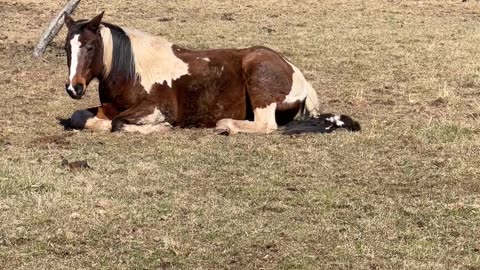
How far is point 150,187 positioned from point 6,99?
4.65m

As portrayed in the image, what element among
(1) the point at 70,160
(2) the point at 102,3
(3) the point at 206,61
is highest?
(3) the point at 206,61

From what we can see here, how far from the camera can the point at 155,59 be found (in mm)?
8812

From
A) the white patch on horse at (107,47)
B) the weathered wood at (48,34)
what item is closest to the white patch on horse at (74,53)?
the white patch on horse at (107,47)

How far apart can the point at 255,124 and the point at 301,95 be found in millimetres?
724

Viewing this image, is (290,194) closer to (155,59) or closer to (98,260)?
(98,260)

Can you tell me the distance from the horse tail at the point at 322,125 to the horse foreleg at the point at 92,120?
218 cm

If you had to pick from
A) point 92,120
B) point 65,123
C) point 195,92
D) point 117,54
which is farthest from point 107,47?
point 65,123

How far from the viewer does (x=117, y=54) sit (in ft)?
27.9

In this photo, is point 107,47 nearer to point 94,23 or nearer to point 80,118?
point 94,23

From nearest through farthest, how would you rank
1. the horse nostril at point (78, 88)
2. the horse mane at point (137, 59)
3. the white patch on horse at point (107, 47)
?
the horse nostril at point (78, 88), the white patch on horse at point (107, 47), the horse mane at point (137, 59)

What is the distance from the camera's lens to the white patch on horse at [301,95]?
8812 mm

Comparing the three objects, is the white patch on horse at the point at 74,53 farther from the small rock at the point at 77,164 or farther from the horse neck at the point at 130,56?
the small rock at the point at 77,164

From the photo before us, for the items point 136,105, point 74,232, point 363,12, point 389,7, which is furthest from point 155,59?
point 389,7

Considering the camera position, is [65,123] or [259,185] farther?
[65,123]
